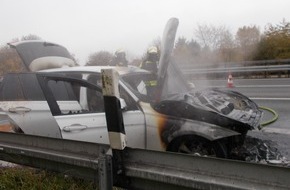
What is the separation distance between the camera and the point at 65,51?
21.0 feet

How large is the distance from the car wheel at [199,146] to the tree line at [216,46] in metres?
2.77

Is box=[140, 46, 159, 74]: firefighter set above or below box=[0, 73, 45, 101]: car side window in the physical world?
above

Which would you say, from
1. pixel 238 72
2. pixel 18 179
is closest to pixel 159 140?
pixel 18 179

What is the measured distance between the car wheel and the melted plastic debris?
377mm

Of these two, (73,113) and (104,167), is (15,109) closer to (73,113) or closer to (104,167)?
(73,113)

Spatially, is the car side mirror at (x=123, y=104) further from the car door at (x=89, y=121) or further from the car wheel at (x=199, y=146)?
the car wheel at (x=199, y=146)

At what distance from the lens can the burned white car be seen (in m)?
4.02

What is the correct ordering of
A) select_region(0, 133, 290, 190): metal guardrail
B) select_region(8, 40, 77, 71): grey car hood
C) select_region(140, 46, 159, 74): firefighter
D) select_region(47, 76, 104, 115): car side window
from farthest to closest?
select_region(140, 46, 159, 74): firefighter < select_region(8, 40, 77, 71): grey car hood < select_region(47, 76, 104, 115): car side window < select_region(0, 133, 290, 190): metal guardrail

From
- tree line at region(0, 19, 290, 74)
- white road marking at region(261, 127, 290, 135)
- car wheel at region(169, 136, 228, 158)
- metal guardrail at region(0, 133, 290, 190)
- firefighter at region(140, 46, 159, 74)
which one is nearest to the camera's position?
metal guardrail at region(0, 133, 290, 190)

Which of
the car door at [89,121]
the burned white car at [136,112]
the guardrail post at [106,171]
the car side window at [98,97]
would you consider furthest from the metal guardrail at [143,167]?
the car side window at [98,97]

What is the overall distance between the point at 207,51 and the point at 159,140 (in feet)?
24.3

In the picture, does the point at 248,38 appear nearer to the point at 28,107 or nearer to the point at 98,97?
the point at 98,97

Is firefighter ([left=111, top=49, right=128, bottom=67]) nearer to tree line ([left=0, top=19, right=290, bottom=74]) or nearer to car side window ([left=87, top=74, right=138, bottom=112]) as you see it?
tree line ([left=0, top=19, right=290, bottom=74])

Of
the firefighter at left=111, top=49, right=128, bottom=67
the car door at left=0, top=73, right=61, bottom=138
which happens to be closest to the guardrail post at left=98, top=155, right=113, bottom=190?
the car door at left=0, top=73, right=61, bottom=138
